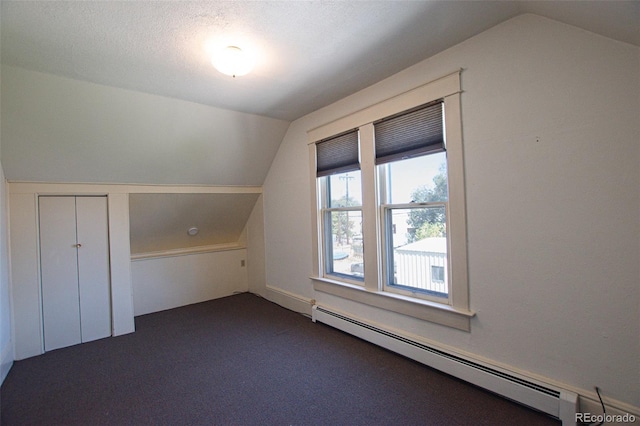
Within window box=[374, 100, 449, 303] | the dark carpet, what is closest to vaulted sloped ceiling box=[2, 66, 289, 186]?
window box=[374, 100, 449, 303]

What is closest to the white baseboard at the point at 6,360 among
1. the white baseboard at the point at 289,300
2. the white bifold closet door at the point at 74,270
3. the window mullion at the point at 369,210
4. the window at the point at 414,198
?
the white bifold closet door at the point at 74,270

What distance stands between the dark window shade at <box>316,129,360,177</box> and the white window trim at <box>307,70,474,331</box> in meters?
0.07

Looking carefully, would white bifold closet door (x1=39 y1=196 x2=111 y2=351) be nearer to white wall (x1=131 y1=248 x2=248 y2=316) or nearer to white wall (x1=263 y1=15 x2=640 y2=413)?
white wall (x1=131 y1=248 x2=248 y2=316)

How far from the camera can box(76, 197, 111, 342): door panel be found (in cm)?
335

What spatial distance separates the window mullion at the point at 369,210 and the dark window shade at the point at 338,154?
15cm

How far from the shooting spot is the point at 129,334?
348 centimetres

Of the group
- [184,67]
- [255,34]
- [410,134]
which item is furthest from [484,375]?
[184,67]

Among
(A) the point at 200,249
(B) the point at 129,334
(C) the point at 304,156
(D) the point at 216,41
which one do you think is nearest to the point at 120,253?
(B) the point at 129,334

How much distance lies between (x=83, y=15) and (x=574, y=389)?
367 centimetres

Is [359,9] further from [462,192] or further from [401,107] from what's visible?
[462,192]

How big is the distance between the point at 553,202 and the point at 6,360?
15.0ft

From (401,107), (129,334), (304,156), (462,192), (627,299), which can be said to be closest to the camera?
(627,299)

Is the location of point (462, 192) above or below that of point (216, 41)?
below

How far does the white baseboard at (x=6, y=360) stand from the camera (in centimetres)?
251
